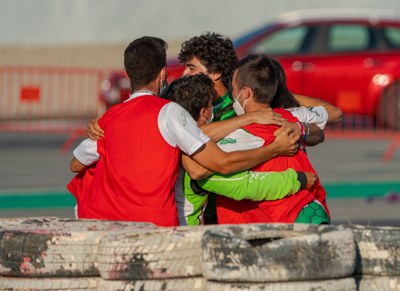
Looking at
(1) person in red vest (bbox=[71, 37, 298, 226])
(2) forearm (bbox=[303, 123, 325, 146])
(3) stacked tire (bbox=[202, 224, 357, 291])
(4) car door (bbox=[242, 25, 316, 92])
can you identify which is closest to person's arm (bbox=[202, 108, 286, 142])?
(1) person in red vest (bbox=[71, 37, 298, 226])

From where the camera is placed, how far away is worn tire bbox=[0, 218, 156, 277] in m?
5.31

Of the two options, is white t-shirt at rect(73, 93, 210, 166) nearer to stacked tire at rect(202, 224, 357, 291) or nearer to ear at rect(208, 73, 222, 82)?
stacked tire at rect(202, 224, 357, 291)

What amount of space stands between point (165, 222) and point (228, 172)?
1.30ft

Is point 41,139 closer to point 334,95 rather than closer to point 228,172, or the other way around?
point 334,95

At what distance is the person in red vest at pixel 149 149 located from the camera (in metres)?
5.57

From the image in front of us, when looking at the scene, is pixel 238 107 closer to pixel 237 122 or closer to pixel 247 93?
pixel 247 93

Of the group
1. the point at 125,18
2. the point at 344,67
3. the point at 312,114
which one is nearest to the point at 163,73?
the point at 312,114

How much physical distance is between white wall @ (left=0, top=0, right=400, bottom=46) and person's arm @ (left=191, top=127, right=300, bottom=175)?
24.1 metres

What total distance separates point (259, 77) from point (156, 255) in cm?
118

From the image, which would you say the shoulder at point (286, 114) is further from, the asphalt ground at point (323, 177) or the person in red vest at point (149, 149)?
the asphalt ground at point (323, 177)

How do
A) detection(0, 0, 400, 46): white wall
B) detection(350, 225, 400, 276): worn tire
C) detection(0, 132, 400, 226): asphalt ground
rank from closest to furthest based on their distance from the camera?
1. detection(350, 225, 400, 276): worn tire
2. detection(0, 132, 400, 226): asphalt ground
3. detection(0, 0, 400, 46): white wall

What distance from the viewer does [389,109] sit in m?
17.0

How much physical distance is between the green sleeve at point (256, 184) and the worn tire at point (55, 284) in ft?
2.65

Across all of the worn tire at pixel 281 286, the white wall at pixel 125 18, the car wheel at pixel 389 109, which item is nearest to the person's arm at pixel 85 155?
the worn tire at pixel 281 286
